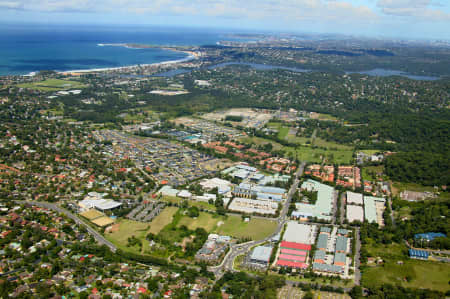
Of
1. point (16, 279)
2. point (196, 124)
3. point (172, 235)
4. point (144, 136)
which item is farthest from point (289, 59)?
point (16, 279)

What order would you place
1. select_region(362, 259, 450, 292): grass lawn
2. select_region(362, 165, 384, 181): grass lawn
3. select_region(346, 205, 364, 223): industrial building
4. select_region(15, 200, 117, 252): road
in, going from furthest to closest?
select_region(362, 165, 384, 181): grass lawn < select_region(346, 205, 364, 223): industrial building < select_region(15, 200, 117, 252): road < select_region(362, 259, 450, 292): grass lawn

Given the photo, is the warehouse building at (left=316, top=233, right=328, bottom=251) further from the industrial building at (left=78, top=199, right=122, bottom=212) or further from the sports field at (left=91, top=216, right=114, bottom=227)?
the industrial building at (left=78, top=199, right=122, bottom=212)

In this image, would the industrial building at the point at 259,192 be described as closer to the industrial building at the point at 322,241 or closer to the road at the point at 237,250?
the road at the point at 237,250

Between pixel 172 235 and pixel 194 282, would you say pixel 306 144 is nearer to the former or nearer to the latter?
pixel 172 235

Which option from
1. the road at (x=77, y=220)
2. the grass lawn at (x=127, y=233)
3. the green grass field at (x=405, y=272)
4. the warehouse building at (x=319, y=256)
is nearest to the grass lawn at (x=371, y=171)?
the green grass field at (x=405, y=272)

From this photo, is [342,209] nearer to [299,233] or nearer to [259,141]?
[299,233]

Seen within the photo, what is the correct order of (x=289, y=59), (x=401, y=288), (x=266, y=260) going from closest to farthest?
(x=401, y=288)
(x=266, y=260)
(x=289, y=59)

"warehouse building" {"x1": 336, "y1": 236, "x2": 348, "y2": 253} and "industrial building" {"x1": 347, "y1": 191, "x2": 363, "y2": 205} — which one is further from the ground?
"industrial building" {"x1": 347, "y1": 191, "x2": 363, "y2": 205}

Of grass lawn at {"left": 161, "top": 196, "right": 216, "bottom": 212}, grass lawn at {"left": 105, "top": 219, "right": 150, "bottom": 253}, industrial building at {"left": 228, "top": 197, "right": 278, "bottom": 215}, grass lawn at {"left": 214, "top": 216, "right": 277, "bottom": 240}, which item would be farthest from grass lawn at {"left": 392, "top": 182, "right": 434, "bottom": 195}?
grass lawn at {"left": 105, "top": 219, "right": 150, "bottom": 253}
